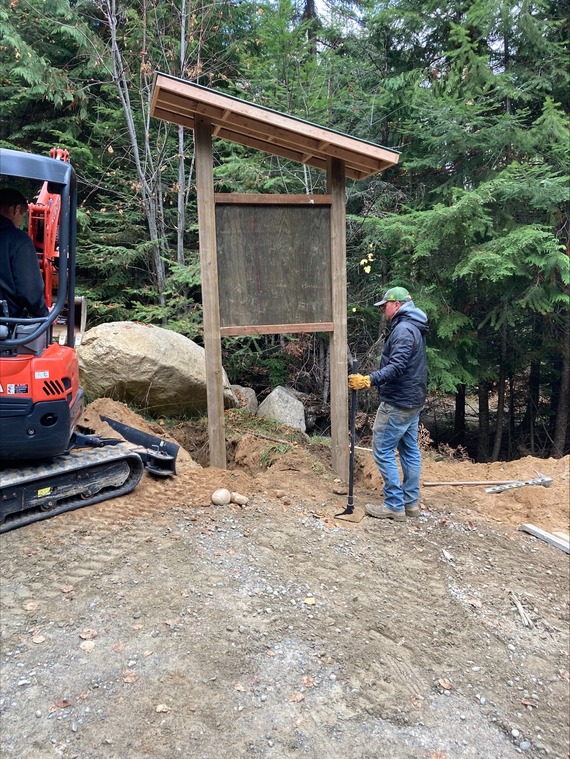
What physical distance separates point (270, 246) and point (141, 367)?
278 cm

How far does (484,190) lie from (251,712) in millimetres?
7209

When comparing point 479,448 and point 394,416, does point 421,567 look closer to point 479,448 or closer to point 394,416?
point 394,416

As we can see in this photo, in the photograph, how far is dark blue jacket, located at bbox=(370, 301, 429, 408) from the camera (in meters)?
4.54

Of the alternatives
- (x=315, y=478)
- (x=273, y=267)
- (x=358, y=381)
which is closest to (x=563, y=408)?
(x=315, y=478)

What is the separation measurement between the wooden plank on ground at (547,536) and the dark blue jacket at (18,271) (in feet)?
15.0

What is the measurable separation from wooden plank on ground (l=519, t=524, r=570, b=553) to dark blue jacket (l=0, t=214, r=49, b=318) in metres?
4.58

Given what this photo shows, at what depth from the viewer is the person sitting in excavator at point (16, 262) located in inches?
149

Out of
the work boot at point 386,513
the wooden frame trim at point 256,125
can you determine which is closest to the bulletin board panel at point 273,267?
the wooden frame trim at point 256,125

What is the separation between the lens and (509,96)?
318 inches

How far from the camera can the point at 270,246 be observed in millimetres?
5043

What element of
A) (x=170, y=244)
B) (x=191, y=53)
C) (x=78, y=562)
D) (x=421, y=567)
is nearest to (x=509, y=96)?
(x=191, y=53)

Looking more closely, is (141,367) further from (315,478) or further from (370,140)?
(370,140)

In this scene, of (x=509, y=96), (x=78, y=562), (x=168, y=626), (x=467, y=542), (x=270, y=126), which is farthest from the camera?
(x=509, y=96)

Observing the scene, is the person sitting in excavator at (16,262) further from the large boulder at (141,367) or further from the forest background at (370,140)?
the forest background at (370,140)
